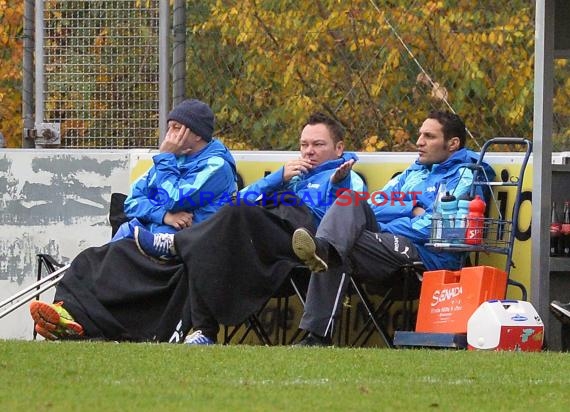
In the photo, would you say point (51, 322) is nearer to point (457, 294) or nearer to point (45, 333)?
point (45, 333)

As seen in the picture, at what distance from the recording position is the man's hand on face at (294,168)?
9914mm

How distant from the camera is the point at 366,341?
10.2m

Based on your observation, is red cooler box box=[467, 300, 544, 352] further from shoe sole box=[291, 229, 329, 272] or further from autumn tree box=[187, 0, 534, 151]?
autumn tree box=[187, 0, 534, 151]

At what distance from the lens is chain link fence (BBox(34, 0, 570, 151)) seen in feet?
37.4

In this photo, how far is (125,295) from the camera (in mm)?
9875

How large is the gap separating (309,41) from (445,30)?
39.0 inches

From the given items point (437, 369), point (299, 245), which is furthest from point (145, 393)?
point (299, 245)

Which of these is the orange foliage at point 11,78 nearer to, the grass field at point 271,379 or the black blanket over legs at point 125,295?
the black blanket over legs at point 125,295

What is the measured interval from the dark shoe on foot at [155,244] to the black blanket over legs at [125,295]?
0.09 meters

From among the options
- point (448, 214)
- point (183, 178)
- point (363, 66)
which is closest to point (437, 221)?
point (448, 214)

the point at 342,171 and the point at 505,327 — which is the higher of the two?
the point at 342,171

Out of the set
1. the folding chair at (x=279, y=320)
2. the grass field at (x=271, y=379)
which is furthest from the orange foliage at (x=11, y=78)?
the grass field at (x=271, y=379)

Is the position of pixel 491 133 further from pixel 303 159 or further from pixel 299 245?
pixel 299 245

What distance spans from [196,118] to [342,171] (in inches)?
43.7
